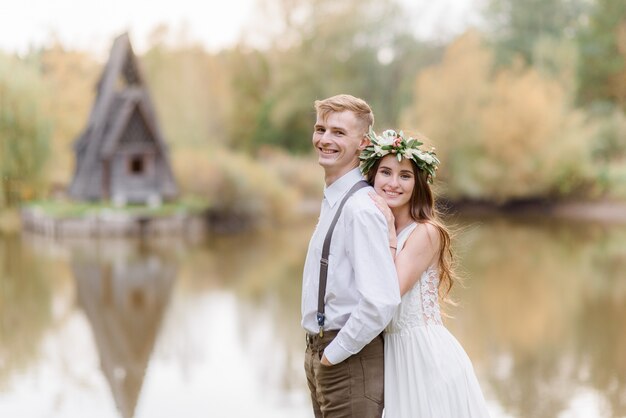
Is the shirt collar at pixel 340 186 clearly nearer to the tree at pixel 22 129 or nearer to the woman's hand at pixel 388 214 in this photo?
the woman's hand at pixel 388 214

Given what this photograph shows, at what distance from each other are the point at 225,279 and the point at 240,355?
4.24m

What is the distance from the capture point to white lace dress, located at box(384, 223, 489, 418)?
2875 mm

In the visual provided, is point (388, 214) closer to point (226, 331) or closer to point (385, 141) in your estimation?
point (385, 141)

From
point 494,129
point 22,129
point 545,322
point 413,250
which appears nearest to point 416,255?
point 413,250

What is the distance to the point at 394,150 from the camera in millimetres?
2912

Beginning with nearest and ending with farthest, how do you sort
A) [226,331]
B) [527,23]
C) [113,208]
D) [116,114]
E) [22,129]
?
[226,331] < [22,129] < [113,208] < [116,114] < [527,23]

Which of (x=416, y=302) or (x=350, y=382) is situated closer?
(x=350, y=382)

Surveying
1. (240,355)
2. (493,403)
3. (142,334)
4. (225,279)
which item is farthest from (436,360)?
(225,279)

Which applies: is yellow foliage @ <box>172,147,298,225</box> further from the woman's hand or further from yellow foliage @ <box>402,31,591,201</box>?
the woman's hand

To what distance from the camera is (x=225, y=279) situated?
1105cm

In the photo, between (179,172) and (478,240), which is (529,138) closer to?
(478,240)

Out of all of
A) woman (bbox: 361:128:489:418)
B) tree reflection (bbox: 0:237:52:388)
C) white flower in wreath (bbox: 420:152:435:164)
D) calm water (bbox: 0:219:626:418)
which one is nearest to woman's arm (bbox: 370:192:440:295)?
woman (bbox: 361:128:489:418)

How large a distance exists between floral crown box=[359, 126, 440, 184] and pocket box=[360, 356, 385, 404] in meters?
0.64

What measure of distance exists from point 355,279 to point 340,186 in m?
0.36
